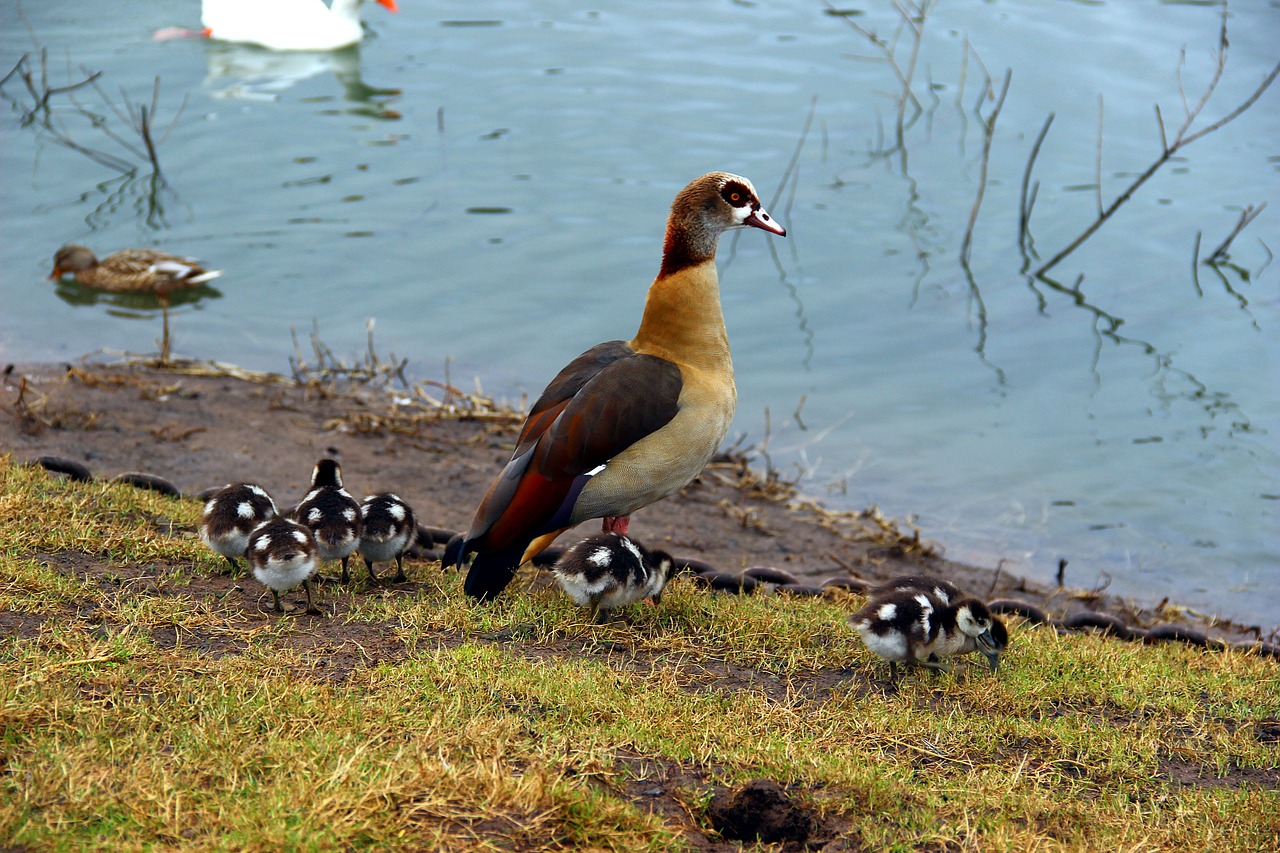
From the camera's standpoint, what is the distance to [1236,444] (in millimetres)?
10117

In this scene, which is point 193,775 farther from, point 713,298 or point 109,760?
point 713,298

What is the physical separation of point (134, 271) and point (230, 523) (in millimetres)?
7432

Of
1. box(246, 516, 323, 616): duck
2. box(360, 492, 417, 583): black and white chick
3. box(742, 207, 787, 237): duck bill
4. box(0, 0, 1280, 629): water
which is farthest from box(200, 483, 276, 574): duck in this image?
box(0, 0, 1280, 629): water

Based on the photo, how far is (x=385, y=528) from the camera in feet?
18.7

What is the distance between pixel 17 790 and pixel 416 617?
193cm

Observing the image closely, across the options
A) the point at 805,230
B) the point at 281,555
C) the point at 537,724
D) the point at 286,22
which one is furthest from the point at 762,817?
the point at 286,22

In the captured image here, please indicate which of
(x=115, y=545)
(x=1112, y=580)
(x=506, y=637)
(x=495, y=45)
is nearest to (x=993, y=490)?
(x=1112, y=580)

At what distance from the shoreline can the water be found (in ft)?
2.02

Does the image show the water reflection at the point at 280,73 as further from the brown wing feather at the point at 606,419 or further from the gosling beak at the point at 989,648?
the gosling beak at the point at 989,648

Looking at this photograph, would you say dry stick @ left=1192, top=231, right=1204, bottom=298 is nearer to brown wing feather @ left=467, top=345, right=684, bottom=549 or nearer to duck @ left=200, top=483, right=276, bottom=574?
brown wing feather @ left=467, top=345, right=684, bottom=549

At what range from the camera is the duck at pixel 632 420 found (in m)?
5.68

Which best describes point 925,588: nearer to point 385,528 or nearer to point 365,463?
point 385,528

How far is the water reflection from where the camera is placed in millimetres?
16312

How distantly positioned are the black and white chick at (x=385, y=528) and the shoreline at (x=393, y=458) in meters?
1.97
